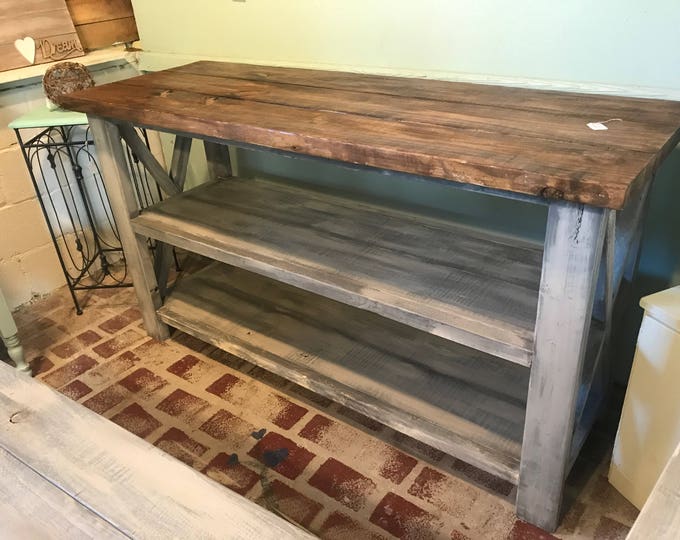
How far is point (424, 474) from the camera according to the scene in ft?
5.46

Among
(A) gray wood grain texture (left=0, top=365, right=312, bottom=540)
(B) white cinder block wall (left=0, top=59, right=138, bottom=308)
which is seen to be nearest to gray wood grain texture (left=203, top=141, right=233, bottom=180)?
(B) white cinder block wall (left=0, top=59, right=138, bottom=308)

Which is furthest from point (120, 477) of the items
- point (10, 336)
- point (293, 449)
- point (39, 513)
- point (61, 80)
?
point (61, 80)

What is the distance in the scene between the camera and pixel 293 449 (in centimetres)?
177

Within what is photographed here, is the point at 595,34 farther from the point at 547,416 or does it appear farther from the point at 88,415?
the point at 88,415

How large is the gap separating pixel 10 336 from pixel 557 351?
1830 millimetres

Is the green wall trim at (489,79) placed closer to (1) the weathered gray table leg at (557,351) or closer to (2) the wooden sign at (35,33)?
(2) the wooden sign at (35,33)

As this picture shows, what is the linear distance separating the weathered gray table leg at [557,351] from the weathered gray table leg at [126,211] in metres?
1.41

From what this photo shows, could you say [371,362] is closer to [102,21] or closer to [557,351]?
[557,351]

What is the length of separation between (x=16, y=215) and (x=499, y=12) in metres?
2.05

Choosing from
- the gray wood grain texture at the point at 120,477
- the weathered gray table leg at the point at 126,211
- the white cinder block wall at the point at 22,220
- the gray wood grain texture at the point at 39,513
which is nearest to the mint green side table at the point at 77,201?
the white cinder block wall at the point at 22,220

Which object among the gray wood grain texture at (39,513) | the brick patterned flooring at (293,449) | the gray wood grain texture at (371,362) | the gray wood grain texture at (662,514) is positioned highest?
the gray wood grain texture at (662,514)

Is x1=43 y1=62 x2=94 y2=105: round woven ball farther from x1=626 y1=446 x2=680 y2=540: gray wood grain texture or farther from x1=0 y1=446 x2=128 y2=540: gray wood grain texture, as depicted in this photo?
x1=626 y1=446 x2=680 y2=540: gray wood grain texture

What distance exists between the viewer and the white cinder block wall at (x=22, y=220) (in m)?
2.37

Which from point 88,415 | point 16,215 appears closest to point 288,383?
point 88,415
